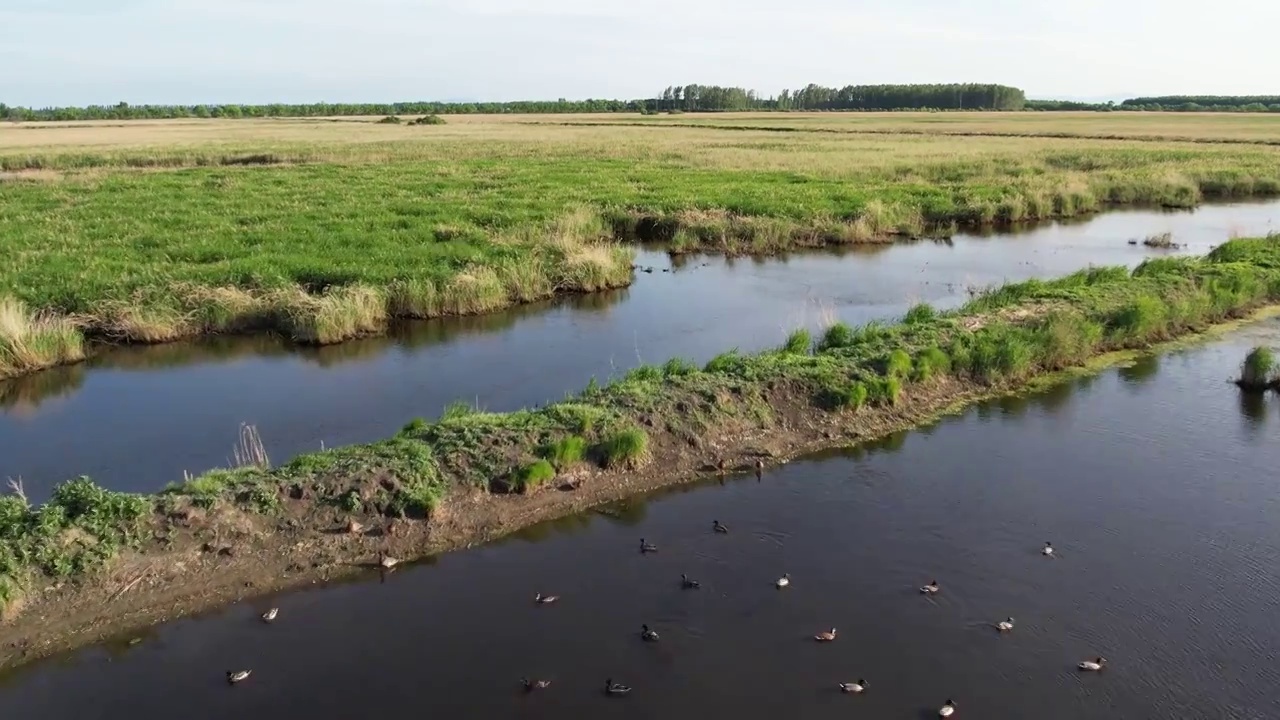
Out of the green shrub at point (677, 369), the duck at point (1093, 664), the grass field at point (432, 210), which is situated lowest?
the duck at point (1093, 664)

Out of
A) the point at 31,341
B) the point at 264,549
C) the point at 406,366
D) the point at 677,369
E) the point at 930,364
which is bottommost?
the point at 264,549

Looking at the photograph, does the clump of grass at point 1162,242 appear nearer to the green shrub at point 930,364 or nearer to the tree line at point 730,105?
the green shrub at point 930,364

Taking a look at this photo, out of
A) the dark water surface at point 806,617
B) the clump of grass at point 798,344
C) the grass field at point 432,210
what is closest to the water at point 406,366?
the grass field at point 432,210

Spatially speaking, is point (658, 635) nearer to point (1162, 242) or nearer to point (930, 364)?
point (930, 364)

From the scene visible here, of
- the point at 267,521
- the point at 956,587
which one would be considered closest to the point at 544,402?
the point at 267,521

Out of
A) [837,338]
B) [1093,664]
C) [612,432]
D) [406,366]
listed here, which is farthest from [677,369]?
[1093,664]

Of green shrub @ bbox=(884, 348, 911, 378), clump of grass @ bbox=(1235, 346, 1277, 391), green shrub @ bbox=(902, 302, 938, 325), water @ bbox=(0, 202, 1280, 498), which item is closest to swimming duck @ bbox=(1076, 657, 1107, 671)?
green shrub @ bbox=(884, 348, 911, 378)

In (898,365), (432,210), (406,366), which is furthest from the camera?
(432,210)

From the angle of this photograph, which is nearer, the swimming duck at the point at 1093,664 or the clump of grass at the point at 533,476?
the swimming duck at the point at 1093,664
